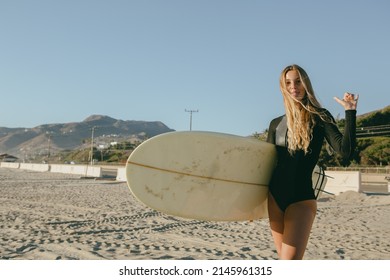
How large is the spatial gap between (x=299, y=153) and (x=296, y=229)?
1.25ft

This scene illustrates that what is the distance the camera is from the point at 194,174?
2738mm

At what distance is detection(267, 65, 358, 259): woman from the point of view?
197cm

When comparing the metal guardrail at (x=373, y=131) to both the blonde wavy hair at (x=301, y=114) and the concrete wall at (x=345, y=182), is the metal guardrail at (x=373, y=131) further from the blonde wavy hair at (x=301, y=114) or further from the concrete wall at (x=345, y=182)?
the blonde wavy hair at (x=301, y=114)

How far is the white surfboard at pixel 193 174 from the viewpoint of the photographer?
270cm

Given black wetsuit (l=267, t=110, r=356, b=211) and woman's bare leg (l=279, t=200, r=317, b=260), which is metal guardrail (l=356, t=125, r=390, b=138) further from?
woman's bare leg (l=279, t=200, r=317, b=260)

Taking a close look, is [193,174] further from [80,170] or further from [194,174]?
[80,170]

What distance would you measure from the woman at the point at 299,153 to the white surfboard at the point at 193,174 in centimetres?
54

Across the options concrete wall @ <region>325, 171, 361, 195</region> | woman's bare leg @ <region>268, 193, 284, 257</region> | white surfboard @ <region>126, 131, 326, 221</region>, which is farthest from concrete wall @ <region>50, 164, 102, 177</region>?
woman's bare leg @ <region>268, 193, 284, 257</region>

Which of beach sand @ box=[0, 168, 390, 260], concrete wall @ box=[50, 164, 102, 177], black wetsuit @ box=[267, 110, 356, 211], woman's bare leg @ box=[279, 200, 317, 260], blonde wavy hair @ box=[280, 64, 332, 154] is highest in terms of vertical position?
blonde wavy hair @ box=[280, 64, 332, 154]

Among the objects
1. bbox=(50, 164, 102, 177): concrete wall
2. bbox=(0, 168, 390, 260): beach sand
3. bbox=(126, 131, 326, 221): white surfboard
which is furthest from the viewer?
bbox=(50, 164, 102, 177): concrete wall

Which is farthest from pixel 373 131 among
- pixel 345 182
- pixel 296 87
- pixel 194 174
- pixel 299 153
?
pixel 299 153

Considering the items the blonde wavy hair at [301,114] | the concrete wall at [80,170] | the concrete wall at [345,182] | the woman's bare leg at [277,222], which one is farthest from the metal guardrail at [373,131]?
the woman's bare leg at [277,222]

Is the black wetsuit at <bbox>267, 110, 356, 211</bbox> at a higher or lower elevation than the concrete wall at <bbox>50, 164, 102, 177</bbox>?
higher

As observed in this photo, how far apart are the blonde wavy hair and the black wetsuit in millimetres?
34
